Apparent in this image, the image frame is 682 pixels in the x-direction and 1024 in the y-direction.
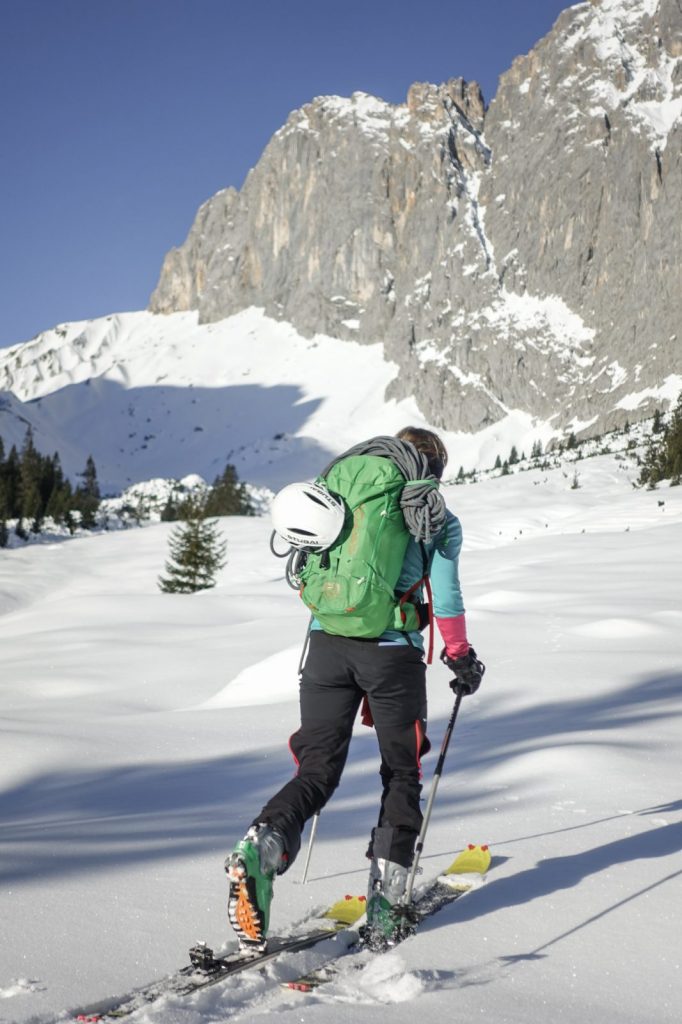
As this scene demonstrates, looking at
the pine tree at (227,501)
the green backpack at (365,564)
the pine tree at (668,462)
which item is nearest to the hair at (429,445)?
the green backpack at (365,564)

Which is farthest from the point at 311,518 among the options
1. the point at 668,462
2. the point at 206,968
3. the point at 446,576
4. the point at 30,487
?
the point at 30,487

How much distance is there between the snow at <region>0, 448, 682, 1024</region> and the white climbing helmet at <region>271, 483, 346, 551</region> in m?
1.55

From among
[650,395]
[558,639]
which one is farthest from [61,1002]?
[650,395]

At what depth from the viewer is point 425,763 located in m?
6.36

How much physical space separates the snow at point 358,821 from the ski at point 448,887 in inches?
2.3

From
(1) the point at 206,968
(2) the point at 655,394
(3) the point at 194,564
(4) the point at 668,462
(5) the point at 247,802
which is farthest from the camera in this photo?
(2) the point at 655,394

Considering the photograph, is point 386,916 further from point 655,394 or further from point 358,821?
point 655,394

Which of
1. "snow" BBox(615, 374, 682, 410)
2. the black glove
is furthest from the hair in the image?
"snow" BBox(615, 374, 682, 410)

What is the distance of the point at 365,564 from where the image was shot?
3598mm

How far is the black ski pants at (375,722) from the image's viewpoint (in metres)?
3.60

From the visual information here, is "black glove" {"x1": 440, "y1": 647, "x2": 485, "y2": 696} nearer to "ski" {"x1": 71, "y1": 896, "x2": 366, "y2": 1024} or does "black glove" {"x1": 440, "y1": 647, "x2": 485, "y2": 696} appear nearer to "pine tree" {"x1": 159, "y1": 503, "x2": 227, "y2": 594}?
"ski" {"x1": 71, "y1": 896, "x2": 366, "y2": 1024}

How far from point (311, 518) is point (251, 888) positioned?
143 cm

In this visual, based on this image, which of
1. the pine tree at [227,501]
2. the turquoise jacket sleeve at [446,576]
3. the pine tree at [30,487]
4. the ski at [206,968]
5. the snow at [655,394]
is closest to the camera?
the ski at [206,968]

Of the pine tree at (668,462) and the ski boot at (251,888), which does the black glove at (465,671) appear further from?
the pine tree at (668,462)
